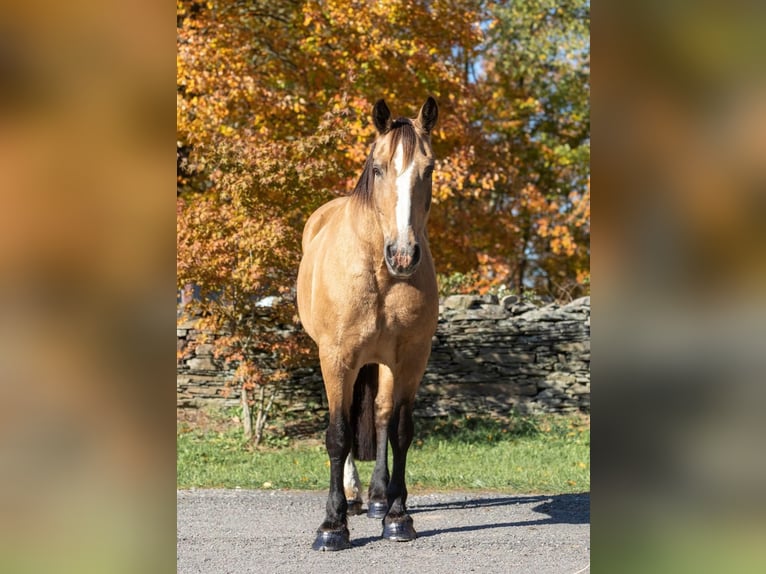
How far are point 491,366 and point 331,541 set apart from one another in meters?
5.21

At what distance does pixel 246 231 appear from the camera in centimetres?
791

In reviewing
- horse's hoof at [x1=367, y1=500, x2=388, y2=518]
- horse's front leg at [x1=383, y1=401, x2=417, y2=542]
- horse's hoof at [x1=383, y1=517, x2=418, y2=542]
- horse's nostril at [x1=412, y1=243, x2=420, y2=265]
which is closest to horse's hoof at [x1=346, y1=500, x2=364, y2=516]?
horse's hoof at [x1=367, y1=500, x2=388, y2=518]

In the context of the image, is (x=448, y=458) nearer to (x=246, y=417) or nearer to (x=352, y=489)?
(x=246, y=417)

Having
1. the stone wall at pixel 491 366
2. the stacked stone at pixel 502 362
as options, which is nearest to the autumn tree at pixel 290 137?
the stone wall at pixel 491 366

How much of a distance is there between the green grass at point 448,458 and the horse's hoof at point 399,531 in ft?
6.03

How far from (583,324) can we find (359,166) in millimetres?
3221

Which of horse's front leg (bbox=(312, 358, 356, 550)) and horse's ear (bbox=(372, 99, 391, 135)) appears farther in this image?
horse's front leg (bbox=(312, 358, 356, 550))

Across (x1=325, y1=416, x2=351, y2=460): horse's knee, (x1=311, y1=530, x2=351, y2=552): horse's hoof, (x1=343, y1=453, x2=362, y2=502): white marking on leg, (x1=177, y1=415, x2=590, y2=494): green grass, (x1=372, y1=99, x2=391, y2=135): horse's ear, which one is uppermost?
(x1=372, y1=99, x2=391, y2=135): horse's ear

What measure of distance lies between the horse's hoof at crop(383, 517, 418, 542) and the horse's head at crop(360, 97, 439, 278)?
5.38 ft

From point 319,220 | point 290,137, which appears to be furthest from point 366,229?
point 290,137

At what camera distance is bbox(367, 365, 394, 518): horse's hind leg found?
5.16 meters
